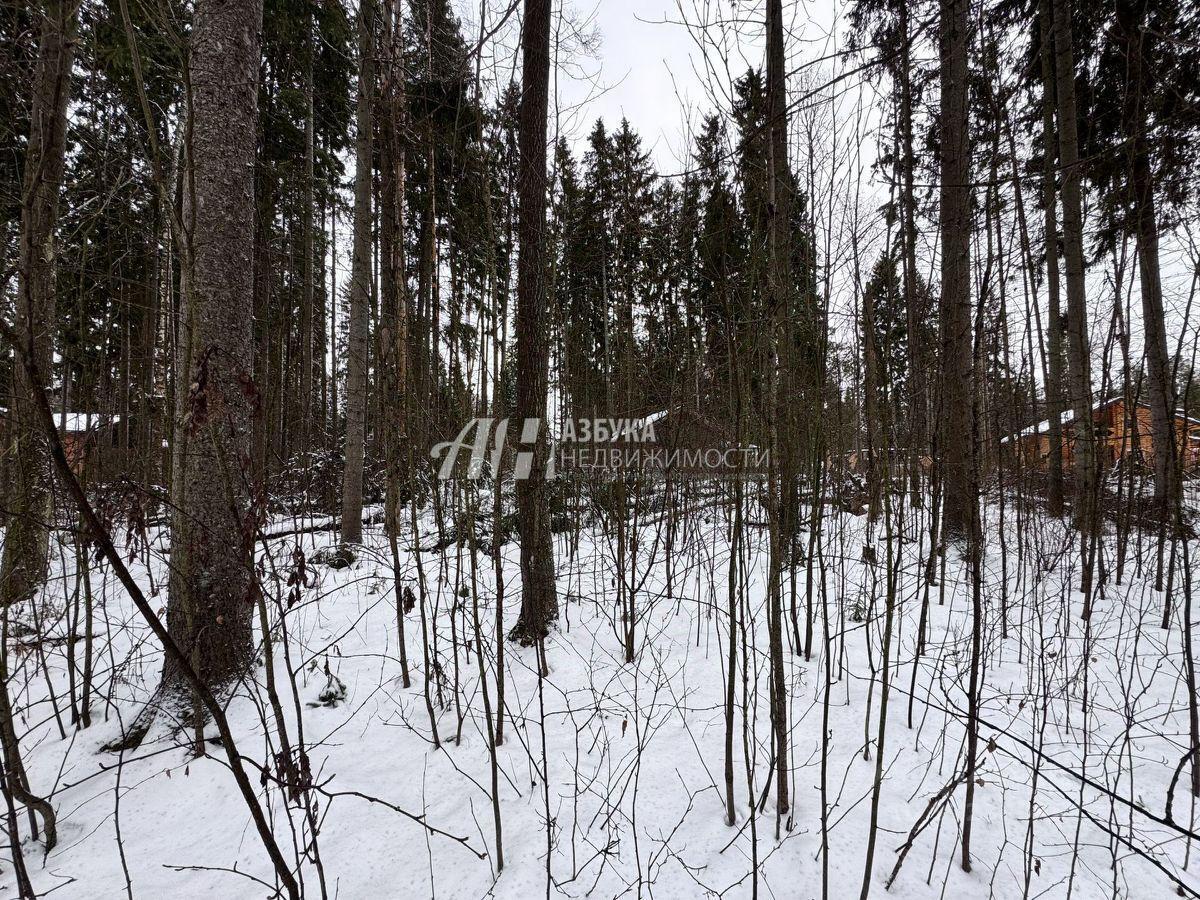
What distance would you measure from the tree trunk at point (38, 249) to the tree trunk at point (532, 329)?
6.49 feet

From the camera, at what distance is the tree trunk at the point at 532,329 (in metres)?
3.03

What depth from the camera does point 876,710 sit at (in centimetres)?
259

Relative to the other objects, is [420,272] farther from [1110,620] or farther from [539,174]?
[1110,620]

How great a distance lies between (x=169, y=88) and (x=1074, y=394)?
9182mm

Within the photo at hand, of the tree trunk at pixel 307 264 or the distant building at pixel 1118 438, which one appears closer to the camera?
the distant building at pixel 1118 438

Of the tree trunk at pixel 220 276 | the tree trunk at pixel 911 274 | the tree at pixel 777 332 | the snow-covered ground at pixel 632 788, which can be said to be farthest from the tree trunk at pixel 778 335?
the tree trunk at pixel 220 276

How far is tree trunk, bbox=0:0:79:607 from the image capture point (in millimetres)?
925

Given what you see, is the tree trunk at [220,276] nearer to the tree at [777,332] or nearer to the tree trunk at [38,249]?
A: the tree trunk at [38,249]

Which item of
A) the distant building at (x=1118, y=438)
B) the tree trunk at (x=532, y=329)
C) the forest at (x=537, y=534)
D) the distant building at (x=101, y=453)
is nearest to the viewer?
the forest at (x=537, y=534)

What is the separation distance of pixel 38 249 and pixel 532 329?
2.49 m

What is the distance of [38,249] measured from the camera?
44.9 inches

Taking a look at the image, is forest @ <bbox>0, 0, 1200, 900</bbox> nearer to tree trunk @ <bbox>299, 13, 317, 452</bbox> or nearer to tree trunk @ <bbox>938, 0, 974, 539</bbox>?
tree trunk @ <bbox>938, 0, 974, 539</bbox>

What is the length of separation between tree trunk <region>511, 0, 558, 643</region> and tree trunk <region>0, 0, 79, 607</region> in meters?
1.98

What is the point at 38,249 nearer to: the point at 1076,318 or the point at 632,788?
the point at 632,788
